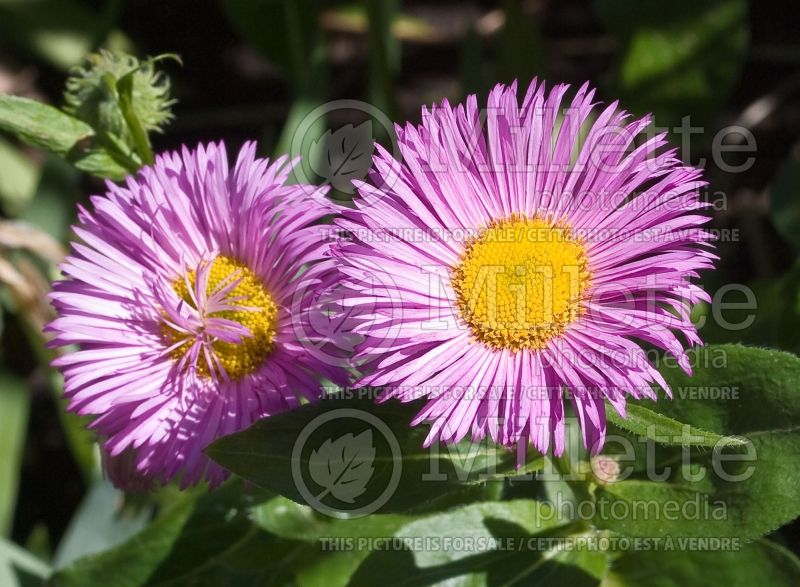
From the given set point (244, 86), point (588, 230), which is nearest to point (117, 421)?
point (588, 230)

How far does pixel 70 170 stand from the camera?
78.6 inches

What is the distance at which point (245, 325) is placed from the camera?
4.39ft

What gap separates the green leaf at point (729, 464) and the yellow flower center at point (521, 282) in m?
0.18

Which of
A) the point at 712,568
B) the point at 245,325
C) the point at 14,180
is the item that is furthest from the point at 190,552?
the point at 14,180

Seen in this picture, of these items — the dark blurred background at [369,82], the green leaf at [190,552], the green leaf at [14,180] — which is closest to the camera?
the green leaf at [190,552]

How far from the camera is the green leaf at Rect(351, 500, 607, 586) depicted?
1299mm

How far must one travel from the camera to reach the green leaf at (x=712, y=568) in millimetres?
1309

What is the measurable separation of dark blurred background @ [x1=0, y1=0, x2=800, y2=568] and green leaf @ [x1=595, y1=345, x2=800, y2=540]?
0.41 metres

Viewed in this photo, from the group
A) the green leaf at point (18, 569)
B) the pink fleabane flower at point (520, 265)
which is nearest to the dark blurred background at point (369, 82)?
the green leaf at point (18, 569)

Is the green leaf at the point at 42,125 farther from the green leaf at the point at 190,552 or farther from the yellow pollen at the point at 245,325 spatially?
the green leaf at the point at 190,552

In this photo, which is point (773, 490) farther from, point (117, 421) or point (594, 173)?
point (117, 421)

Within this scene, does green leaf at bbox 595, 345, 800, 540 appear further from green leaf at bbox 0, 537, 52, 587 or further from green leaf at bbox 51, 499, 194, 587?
green leaf at bbox 0, 537, 52, 587

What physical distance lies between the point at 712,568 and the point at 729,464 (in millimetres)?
228

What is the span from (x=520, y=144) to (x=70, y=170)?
1.15 metres
